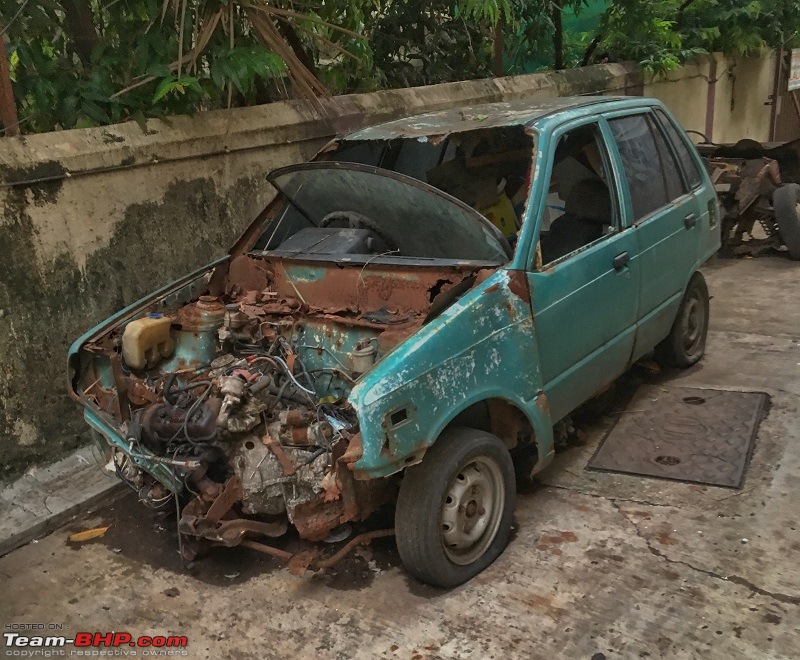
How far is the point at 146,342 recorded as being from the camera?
356 centimetres

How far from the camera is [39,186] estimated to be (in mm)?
4066

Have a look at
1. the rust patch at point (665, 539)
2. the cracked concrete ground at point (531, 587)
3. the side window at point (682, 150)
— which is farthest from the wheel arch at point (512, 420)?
the side window at point (682, 150)

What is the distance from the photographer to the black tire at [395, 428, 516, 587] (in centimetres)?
297

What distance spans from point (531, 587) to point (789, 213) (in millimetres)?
5798

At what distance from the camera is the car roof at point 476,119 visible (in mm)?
3768

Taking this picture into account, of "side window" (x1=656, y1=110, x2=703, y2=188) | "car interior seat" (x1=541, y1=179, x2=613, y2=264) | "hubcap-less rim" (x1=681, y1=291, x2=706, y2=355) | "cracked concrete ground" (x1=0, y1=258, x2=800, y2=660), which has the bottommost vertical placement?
"cracked concrete ground" (x1=0, y1=258, x2=800, y2=660)

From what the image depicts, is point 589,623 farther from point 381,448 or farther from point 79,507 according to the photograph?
point 79,507

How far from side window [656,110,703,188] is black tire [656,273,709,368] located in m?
0.65

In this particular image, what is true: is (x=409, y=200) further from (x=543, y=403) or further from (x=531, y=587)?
(x=531, y=587)

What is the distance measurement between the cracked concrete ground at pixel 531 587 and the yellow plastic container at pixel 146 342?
3.02 ft

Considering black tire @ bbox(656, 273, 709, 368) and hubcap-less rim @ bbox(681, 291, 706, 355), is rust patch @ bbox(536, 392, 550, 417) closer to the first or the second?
black tire @ bbox(656, 273, 709, 368)

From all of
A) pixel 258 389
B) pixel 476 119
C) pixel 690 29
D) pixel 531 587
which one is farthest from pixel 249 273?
pixel 690 29

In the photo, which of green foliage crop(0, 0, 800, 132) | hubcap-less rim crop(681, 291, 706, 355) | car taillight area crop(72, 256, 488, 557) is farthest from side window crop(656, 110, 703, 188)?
green foliage crop(0, 0, 800, 132)

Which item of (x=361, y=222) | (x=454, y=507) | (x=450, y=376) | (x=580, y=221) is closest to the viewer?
(x=450, y=376)
